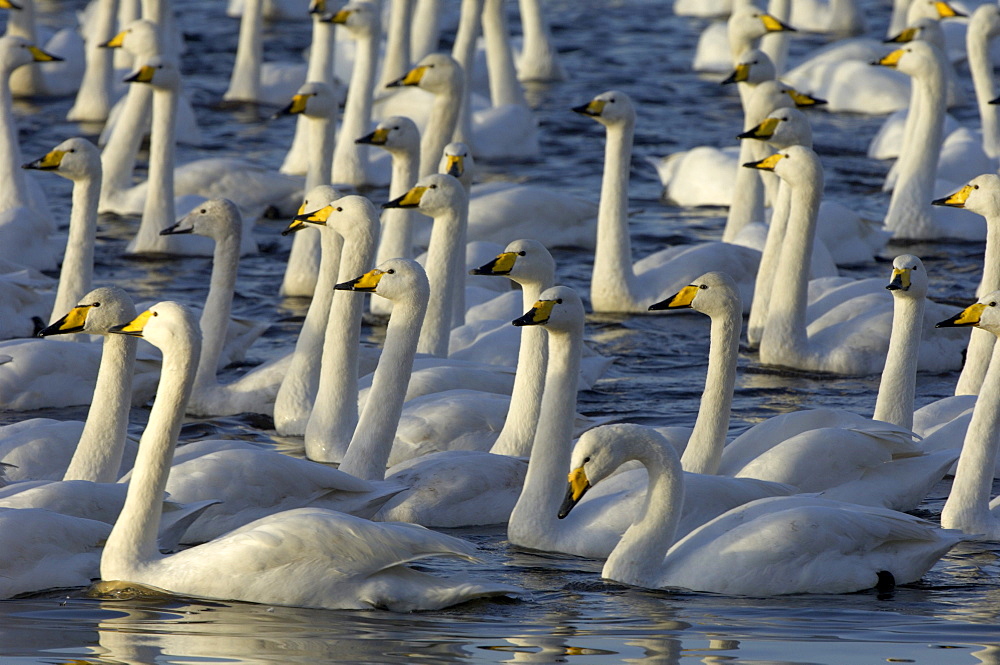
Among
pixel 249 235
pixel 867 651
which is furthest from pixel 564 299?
pixel 249 235

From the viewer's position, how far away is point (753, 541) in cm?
779

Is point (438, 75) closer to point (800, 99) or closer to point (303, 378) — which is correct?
point (800, 99)

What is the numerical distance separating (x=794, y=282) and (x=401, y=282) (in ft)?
12.6

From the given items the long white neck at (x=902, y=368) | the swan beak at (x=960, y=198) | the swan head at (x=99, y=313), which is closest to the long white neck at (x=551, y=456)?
the long white neck at (x=902, y=368)

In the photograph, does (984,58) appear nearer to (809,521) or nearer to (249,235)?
(249,235)

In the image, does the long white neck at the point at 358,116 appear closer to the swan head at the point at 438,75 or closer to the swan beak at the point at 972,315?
the swan head at the point at 438,75

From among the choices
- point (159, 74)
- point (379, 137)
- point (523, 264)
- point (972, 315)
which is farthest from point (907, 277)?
point (159, 74)

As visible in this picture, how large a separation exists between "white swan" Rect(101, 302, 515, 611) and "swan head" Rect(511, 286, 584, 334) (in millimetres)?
1727

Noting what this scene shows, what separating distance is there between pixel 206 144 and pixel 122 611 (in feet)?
43.5

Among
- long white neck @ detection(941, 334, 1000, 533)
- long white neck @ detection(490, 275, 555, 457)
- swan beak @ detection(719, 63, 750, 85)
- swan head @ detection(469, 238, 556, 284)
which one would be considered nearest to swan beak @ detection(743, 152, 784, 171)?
swan head @ detection(469, 238, 556, 284)

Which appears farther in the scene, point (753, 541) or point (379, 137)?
point (379, 137)

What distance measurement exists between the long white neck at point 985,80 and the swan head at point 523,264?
9.02 meters

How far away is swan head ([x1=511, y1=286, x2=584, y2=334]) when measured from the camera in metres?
9.02

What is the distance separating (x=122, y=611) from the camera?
293 inches
